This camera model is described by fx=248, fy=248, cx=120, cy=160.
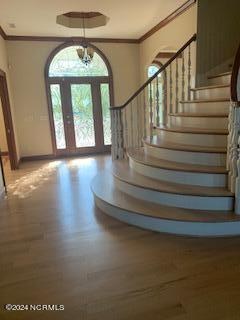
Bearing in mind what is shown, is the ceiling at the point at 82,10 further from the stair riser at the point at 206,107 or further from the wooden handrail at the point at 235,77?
the wooden handrail at the point at 235,77

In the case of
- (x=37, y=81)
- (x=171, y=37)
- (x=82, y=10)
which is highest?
(x=82, y=10)

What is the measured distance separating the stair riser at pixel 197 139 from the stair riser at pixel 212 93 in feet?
2.82

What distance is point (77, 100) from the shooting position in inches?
269

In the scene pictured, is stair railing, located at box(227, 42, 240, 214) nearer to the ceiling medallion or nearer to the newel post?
the newel post

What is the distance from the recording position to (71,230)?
2.82m

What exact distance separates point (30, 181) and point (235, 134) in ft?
12.4

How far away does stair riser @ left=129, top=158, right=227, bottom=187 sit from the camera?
279 centimetres

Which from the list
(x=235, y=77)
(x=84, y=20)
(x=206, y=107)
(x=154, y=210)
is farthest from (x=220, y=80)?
(x=84, y=20)

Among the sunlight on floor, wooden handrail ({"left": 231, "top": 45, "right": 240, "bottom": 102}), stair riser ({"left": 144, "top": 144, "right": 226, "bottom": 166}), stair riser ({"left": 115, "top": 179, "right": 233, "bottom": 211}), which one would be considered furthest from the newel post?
wooden handrail ({"left": 231, "top": 45, "right": 240, "bottom": 102})

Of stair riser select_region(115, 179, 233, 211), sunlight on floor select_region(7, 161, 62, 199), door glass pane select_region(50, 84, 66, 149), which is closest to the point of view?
stair riser select_region(115, 179, 233, 211)

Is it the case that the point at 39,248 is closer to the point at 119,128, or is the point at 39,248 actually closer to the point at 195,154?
the point at 195,154

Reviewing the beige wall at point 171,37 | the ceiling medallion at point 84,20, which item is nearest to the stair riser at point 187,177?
the beige wall at point 171,37

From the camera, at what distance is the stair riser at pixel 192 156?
2943 mm

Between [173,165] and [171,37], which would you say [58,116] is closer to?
[171,37]
